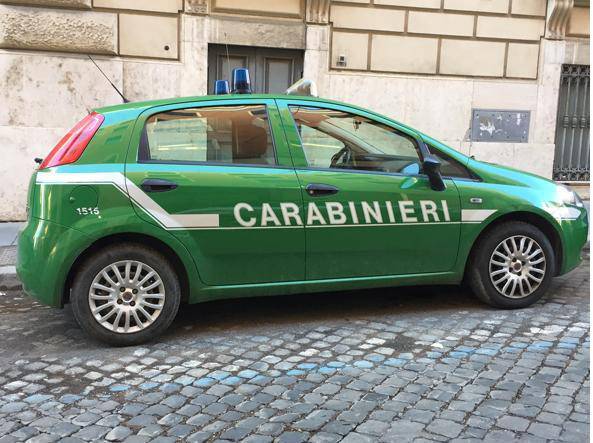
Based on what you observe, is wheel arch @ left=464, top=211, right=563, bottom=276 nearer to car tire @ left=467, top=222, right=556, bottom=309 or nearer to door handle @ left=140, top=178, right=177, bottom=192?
car tire @ left=467, top=222, right=556, bottom=309

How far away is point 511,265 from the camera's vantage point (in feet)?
15.5

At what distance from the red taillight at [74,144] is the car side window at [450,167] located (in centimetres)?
236

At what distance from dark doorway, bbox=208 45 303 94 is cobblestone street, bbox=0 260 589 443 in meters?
5.28

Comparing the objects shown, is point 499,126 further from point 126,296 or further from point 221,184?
point 126,296

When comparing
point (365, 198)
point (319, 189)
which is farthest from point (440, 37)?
point (319, 189)

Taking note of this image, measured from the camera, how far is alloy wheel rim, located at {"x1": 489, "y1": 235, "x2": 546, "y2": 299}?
469cm

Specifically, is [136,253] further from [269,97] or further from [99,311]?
[269,97]

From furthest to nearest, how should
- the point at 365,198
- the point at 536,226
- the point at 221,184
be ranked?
the point at 536,226 → the point at 365,198 → the point at 221,184

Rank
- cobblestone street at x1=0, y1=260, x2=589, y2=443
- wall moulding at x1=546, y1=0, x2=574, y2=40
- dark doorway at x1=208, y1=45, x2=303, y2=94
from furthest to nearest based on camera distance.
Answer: wall moulding at x1=546, y1=0, x2=574, y2=40
dark doorway at x1=208, y1=45, x2=303, y2=94
cobblestone street at x1=0, y1=260, x2=589, y2=443

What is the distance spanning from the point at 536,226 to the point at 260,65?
18.9 ft

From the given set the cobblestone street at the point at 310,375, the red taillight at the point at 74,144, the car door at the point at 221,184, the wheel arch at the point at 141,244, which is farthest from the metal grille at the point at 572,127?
the red taillight at the point at 74,144

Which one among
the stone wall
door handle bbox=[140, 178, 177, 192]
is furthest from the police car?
the stone wall

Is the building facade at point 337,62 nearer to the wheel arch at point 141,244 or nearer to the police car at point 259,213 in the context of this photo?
the police car at point 259,213

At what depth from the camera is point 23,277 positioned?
13.3 ft
